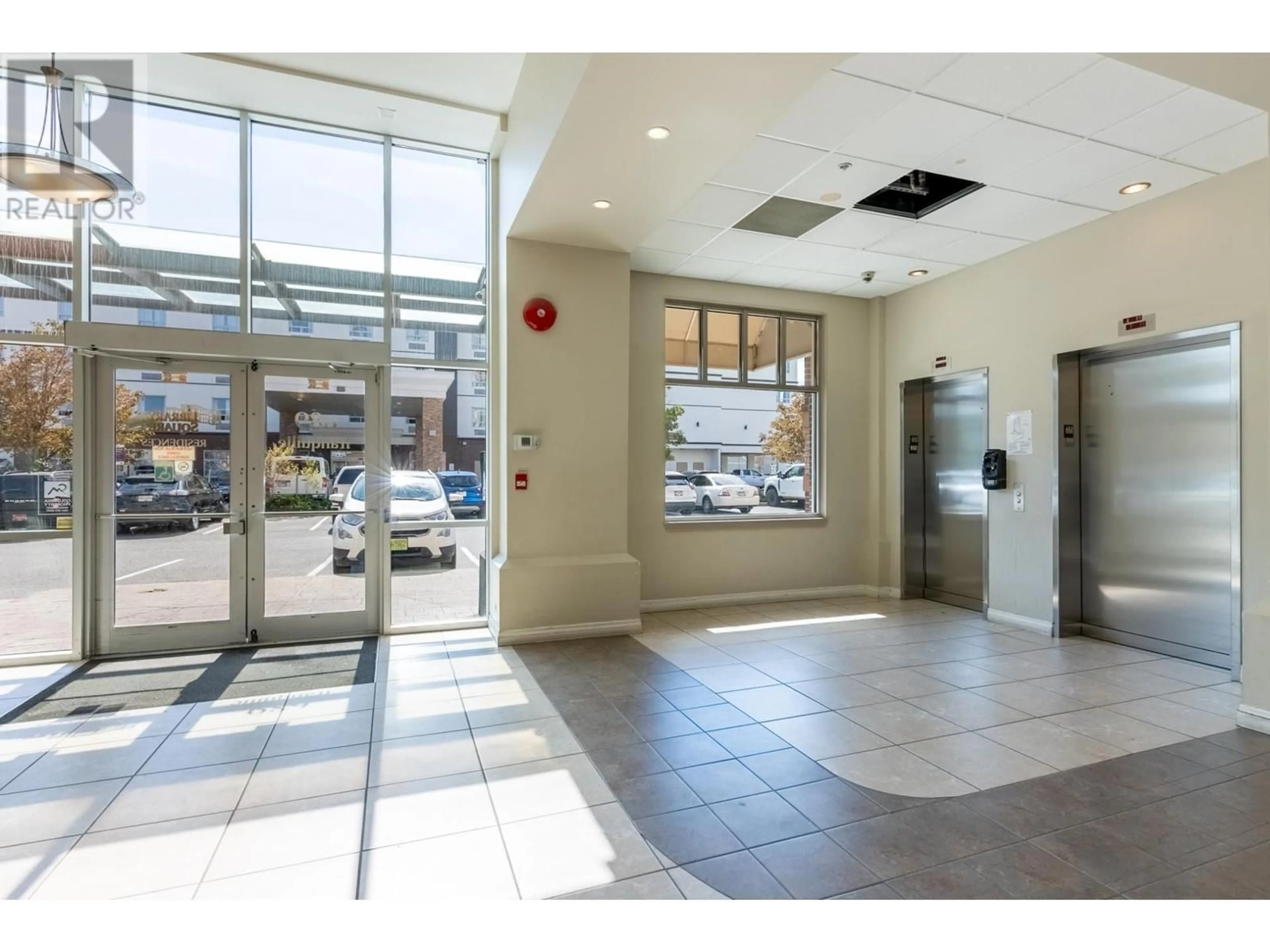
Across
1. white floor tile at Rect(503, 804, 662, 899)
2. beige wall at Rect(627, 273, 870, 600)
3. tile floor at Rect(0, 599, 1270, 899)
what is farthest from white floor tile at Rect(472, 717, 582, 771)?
beige wall at Rect(627, 273, 870, 600)

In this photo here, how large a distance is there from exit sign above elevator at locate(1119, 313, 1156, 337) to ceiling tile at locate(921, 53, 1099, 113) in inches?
83.4

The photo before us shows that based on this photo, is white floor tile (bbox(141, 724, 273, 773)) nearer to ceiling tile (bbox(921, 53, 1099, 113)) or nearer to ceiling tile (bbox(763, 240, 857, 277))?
ceiling tile (bbox(921, 53, 1099, 113))

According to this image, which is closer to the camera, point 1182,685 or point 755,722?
point 755,722

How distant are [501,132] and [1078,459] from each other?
17.5ft

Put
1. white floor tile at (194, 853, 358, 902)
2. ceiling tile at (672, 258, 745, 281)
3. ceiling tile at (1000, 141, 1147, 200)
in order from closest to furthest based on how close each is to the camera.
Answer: white floor tile at (194, 853, 358, 902) < ceiling tile at (1000, 141, 1147, 200) < ceiling tile at (672, 258, 745, 281)

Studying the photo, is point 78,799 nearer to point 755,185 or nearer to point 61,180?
point 61,180

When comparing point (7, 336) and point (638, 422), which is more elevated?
point (7, 336)

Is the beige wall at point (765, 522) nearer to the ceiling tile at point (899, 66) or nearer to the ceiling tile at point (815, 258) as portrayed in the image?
the ceiling tile at point (815, 258)

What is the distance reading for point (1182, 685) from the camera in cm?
402

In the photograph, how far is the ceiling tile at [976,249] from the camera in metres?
5.24

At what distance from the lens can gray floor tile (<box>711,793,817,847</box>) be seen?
92.9 inches
